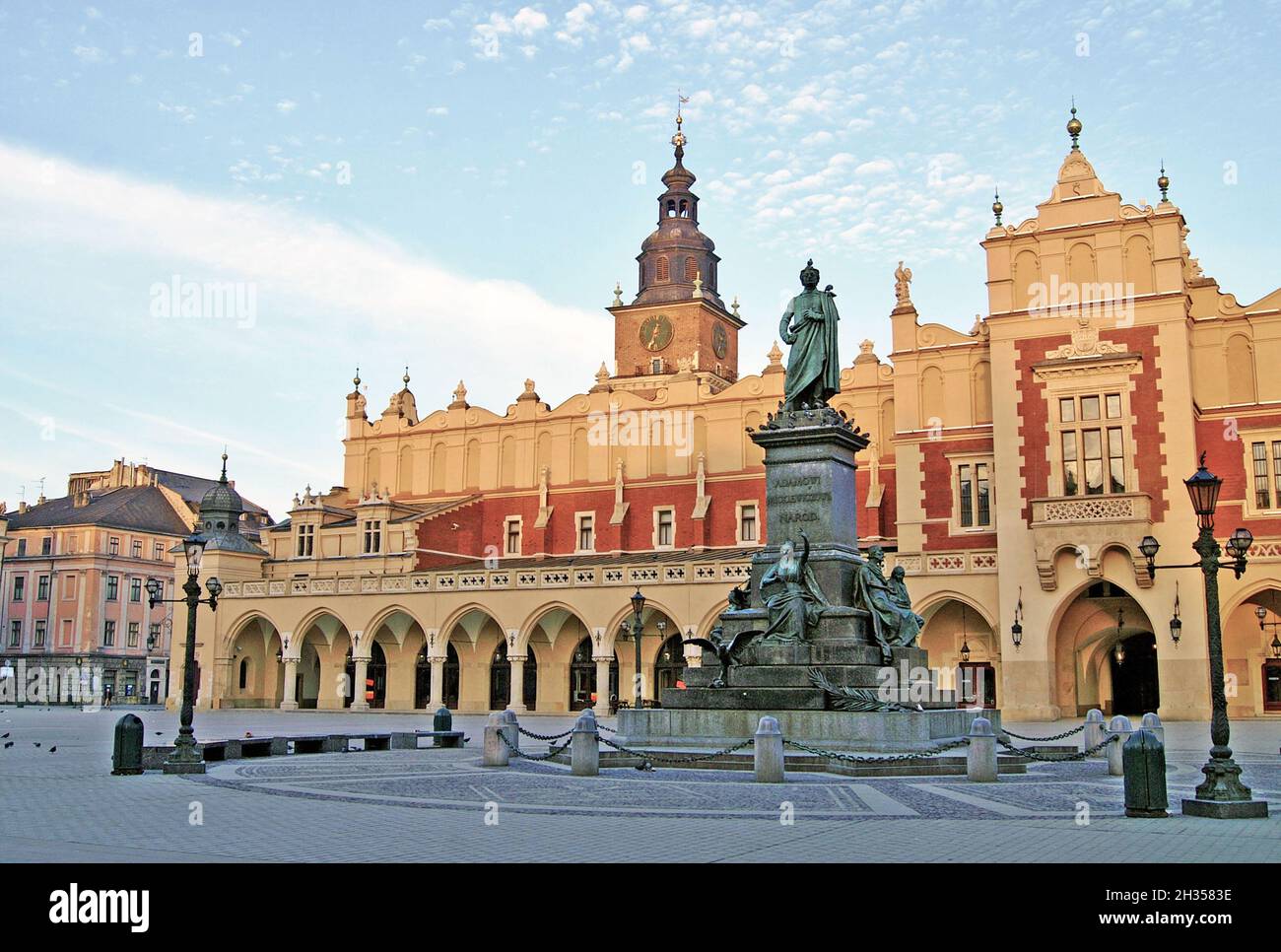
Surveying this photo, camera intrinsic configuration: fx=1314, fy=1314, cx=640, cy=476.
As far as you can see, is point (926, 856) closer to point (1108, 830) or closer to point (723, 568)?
point (1108, 830)

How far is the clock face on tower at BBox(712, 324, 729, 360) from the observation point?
2662 inches

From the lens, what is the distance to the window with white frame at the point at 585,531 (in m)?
56.5

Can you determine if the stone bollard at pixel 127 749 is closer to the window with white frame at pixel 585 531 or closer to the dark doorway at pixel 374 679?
the dark doorway at pixel 374 679

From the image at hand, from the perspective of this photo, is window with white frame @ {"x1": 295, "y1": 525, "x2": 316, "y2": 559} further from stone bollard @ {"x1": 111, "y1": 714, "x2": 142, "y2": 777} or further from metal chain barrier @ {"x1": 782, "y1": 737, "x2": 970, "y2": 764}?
metal chain barrier @ {"x1": 782, "y1": 737, "x2": 970, "y2": 764}

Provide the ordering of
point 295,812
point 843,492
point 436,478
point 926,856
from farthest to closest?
point 436,478 < point 843,492 < point 295,812 < point 926,856

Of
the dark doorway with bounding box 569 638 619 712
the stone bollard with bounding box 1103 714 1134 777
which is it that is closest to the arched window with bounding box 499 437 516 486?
the dark doorway with bounding box 569 638 619 712

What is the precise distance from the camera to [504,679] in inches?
2158

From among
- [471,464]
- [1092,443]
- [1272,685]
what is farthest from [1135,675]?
[471,464]

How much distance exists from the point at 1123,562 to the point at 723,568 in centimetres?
1305

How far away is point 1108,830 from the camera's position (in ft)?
38.4

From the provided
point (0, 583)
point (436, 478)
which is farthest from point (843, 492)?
point (0, 583)

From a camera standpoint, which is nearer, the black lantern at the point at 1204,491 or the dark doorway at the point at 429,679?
the black lantern at the point at 1204,491

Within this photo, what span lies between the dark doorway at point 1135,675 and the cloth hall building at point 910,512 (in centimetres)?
12

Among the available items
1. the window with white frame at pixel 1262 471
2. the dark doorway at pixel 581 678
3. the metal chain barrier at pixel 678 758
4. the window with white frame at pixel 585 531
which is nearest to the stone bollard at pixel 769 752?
the metal chain barrier at pixel 678 758
